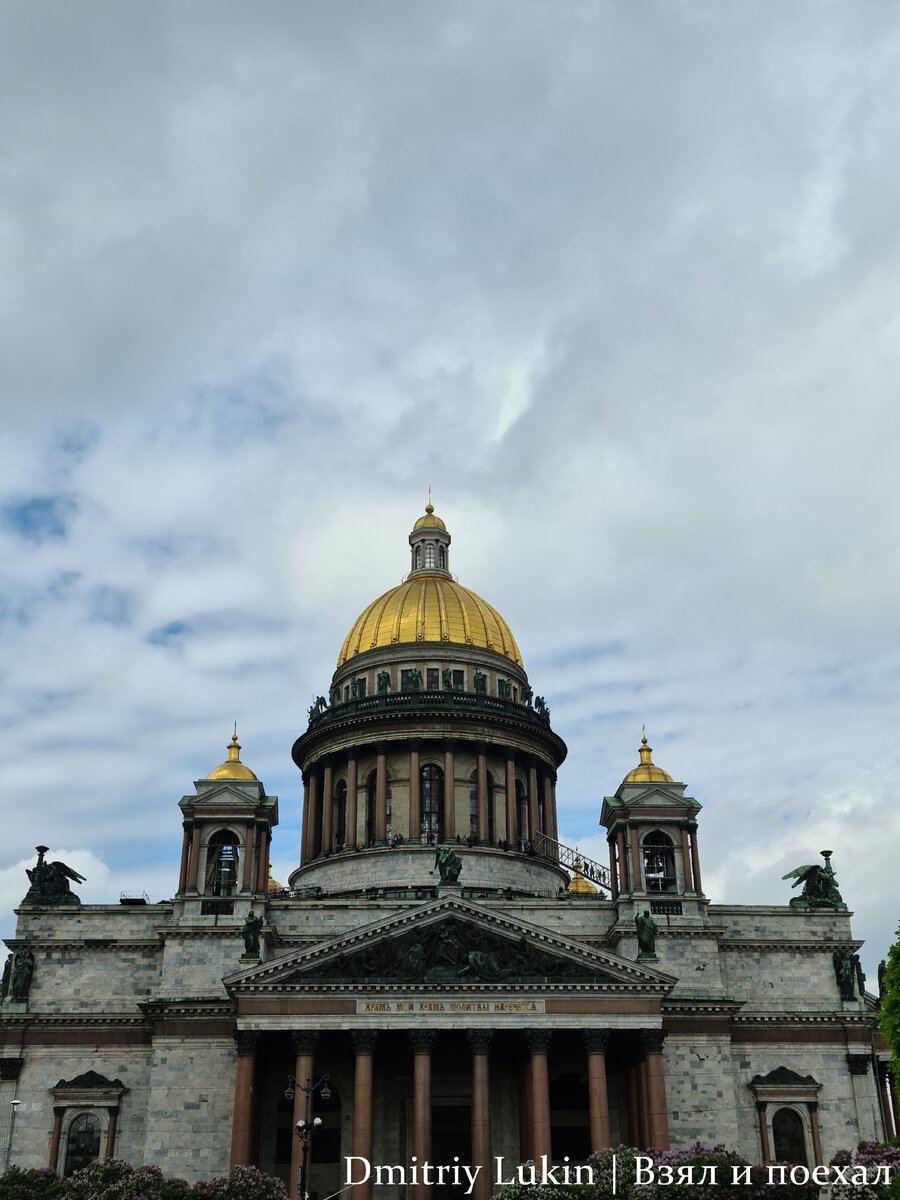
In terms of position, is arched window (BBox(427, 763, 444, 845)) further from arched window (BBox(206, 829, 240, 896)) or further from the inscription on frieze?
the inscription on frieze

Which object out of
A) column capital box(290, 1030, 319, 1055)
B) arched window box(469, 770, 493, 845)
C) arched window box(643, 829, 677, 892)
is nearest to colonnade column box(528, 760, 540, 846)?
arched window box(469, 770, 493, 845)

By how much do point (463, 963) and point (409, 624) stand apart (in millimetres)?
26578

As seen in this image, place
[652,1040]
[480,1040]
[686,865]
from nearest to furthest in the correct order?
1. [480,1040]
2. [652,1040]
3. [686,865]

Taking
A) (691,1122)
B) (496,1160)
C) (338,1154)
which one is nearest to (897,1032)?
(691,1122)

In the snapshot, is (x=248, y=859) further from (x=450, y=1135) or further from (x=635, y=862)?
(x=635, y=862)

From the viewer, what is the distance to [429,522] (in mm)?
82562

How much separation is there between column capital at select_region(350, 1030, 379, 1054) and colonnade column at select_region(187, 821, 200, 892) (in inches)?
446

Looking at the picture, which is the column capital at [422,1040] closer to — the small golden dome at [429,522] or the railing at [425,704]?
the railing at [425,704]

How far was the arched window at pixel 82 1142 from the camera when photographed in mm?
53656

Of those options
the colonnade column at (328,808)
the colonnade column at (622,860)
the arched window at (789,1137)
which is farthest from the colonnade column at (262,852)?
the arched window at (789,1137)

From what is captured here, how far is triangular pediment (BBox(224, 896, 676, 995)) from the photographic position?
5066 centimetres

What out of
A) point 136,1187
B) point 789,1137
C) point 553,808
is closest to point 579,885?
point 553,808

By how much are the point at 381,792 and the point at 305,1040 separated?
19273 mm

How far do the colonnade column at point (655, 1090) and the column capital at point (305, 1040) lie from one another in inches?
509
